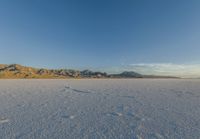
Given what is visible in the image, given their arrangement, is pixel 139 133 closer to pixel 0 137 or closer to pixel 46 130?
pixel 46 130

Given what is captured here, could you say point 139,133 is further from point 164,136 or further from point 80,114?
point 80,114

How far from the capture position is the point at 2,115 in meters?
4.21

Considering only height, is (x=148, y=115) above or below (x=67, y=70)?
below

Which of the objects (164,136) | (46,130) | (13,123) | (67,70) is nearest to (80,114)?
(46,130)

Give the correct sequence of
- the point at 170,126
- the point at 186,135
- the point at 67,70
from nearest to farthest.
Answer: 1. the point at 186,135
2. the point at 170,126
3. the point at 67,70

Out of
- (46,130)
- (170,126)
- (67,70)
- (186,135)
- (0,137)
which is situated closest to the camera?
(0,137)

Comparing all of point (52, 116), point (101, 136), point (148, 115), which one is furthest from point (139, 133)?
point (52, 116)

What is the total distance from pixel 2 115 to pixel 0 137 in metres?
1.68

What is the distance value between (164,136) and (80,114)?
7.77 feet

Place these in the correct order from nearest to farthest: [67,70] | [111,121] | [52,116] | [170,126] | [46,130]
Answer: [46,130], [170,126], [111,121], [52,116], [67,70]

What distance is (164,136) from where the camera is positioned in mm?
2926

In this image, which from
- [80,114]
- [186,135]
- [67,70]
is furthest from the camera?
[67,70]

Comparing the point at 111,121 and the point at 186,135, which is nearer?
the point at 186,135

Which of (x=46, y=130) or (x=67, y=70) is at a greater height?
(x=67, y=70)
